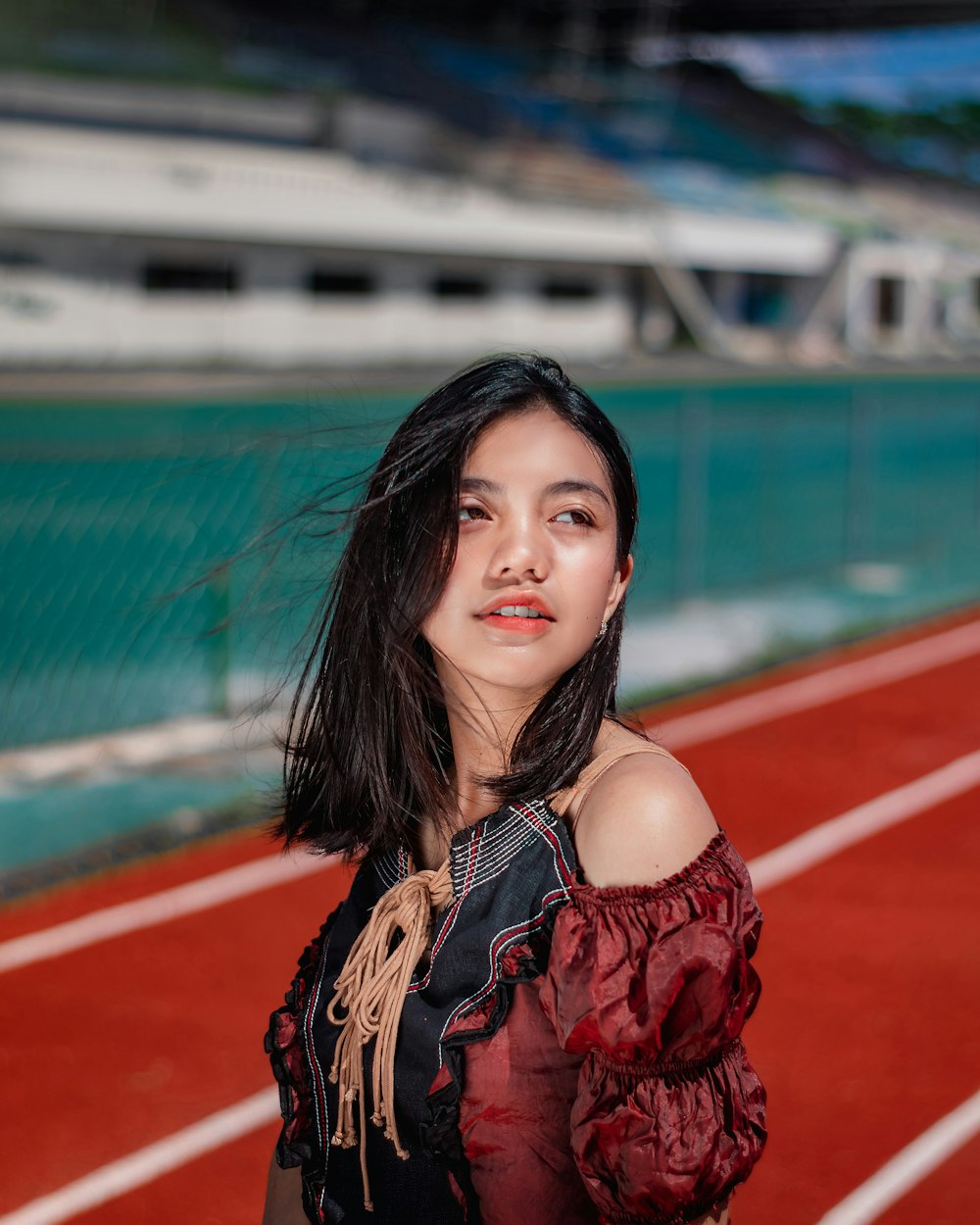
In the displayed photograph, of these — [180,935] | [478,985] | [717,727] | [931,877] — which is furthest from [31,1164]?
[717,727]

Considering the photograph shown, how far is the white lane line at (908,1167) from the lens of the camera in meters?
3.68

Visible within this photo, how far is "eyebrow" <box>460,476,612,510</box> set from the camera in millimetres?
1488

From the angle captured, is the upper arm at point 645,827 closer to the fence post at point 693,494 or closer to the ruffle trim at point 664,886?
the ruffle trim at point 664,886

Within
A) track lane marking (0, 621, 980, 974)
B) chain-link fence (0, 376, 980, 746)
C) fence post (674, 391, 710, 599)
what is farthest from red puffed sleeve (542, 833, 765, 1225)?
fence post (674, 391, 710, 599)

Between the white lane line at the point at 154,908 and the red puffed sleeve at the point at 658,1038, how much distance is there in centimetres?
367

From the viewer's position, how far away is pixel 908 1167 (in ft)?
12.7

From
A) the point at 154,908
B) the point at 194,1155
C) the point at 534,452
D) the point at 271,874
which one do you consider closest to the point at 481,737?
the point at 534,452

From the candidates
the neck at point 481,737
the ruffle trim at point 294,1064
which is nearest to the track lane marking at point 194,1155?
the ruffle trim at point 294,1064

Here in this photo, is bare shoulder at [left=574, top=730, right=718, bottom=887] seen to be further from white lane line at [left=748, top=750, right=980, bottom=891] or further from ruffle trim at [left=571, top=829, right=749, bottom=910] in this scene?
white lane line at [left=748, top=750, right=980, bottom=891]

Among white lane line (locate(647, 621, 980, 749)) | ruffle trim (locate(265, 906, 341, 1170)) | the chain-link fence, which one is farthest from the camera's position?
white lane line (locate(647, 621, 980, 749))

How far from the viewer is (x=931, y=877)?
19.7 feet

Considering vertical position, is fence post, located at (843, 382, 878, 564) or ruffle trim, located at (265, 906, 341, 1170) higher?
ruffle trim, located at (265, 906, 341, 1170)

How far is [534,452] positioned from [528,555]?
Result: 0.11m

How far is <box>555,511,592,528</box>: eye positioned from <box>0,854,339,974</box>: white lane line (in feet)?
11.8
